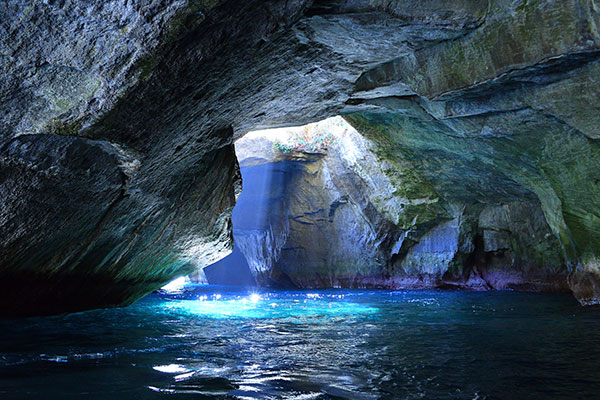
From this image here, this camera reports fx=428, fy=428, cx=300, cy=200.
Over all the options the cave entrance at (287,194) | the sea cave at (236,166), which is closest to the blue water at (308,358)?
the sea cave at (236,166)

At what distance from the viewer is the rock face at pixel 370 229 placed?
1530 cm

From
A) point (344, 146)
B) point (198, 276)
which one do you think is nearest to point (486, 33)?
point (344, 146)

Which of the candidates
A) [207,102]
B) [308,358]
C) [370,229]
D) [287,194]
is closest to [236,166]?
[207,102]

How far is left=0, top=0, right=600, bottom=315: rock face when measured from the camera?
411 cm

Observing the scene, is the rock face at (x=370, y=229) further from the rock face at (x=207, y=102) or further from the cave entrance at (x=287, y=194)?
the rock face at (x=207, y=102)

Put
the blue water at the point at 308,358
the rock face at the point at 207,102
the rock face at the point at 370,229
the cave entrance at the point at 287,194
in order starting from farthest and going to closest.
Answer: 1. the cave entrance at the point at 287,194
2. the rock face at the point at 370,229
3. the rock face at the point at 207,102
4. the blue water at the point at 308,358

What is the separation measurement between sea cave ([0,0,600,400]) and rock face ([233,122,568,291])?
4619 mm

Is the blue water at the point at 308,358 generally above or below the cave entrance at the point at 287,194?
below

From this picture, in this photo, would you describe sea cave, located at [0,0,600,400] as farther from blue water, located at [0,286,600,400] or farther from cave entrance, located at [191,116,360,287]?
cave entrance, located at [191,116,360,287]

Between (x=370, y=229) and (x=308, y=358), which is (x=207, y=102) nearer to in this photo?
(x=308, y=358)

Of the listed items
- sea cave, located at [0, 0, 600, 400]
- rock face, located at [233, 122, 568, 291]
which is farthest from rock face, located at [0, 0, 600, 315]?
rock face, located at [233, 122, 568, 291]

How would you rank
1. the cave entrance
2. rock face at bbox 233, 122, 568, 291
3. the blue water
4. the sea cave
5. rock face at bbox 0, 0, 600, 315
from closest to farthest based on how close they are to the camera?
the blue water, the sea cave, rock face at bbox 0, 0, 600, 315, rock face at bbox 233, 122, 568, 291, the cave entrance

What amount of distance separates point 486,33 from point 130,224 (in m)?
6.26

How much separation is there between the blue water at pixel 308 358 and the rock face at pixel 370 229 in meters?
7.90
